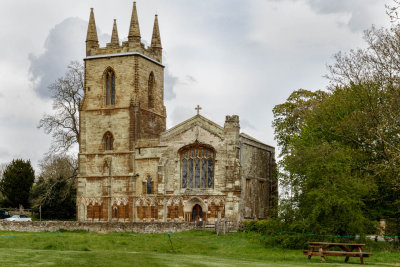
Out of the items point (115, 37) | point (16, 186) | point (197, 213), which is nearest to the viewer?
point (197, 213)

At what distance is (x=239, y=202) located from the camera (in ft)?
141

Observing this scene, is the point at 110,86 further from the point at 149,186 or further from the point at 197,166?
the point at 197,166

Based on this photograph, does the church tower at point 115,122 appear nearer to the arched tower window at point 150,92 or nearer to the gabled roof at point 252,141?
the arched tower window at point 150,92

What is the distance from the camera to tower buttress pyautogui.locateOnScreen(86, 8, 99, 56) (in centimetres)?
5062

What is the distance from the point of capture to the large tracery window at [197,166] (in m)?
44.7

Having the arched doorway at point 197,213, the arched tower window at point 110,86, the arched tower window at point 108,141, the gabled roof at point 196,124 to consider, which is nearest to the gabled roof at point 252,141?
the gabled roof at point 196,124

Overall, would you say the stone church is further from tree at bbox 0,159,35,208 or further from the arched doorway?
tree at bbox 0,159,35,208

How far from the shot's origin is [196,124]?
45188mm

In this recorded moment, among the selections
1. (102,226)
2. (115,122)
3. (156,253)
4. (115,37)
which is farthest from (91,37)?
(156,253)

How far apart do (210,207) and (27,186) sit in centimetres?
2917

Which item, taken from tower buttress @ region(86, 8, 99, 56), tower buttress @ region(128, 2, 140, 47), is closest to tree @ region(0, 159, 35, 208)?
tower buttress @ region(86, 8, 99, 56)

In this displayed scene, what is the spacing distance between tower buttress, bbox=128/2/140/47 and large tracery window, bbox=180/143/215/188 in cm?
998

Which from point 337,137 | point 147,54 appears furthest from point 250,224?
point 147,54

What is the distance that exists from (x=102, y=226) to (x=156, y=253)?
1520cm
